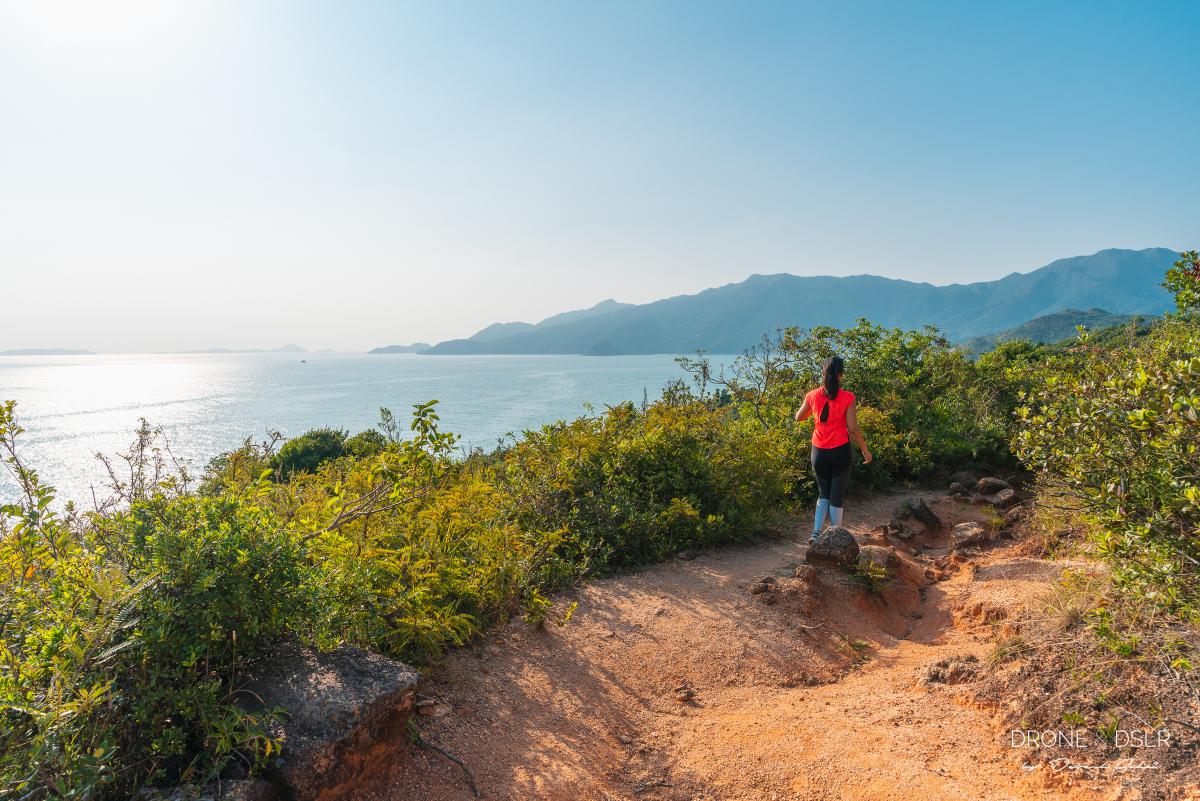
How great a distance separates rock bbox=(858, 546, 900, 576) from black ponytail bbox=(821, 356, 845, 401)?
1.66 meters

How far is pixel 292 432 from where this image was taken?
56.5 metres

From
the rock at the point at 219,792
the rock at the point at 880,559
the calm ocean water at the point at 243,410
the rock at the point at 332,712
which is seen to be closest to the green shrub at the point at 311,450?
the calm ocean water at the point at 243,410

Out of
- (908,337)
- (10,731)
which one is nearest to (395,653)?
(10,731)

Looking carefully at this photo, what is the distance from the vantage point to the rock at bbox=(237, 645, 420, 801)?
2543mm

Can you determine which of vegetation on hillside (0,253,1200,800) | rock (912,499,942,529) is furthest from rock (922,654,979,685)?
rock (912,499,942,529)

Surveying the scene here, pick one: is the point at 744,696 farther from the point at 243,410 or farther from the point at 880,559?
the point at 243,410

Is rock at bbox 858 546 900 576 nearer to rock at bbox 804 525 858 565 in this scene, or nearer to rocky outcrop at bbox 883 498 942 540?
rock at bbox 804 525 858 565

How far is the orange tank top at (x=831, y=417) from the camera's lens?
Answer: 6.37 meters

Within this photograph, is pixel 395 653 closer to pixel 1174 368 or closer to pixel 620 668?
pixel 620 668

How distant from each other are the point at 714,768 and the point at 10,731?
10.3 feet

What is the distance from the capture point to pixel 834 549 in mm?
5852

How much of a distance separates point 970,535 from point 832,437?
219 centimetres

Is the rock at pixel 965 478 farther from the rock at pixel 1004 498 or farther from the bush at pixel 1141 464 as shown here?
the bush at pixel 1141 464

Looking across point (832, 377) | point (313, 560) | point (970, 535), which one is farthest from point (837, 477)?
point (313, 560)
